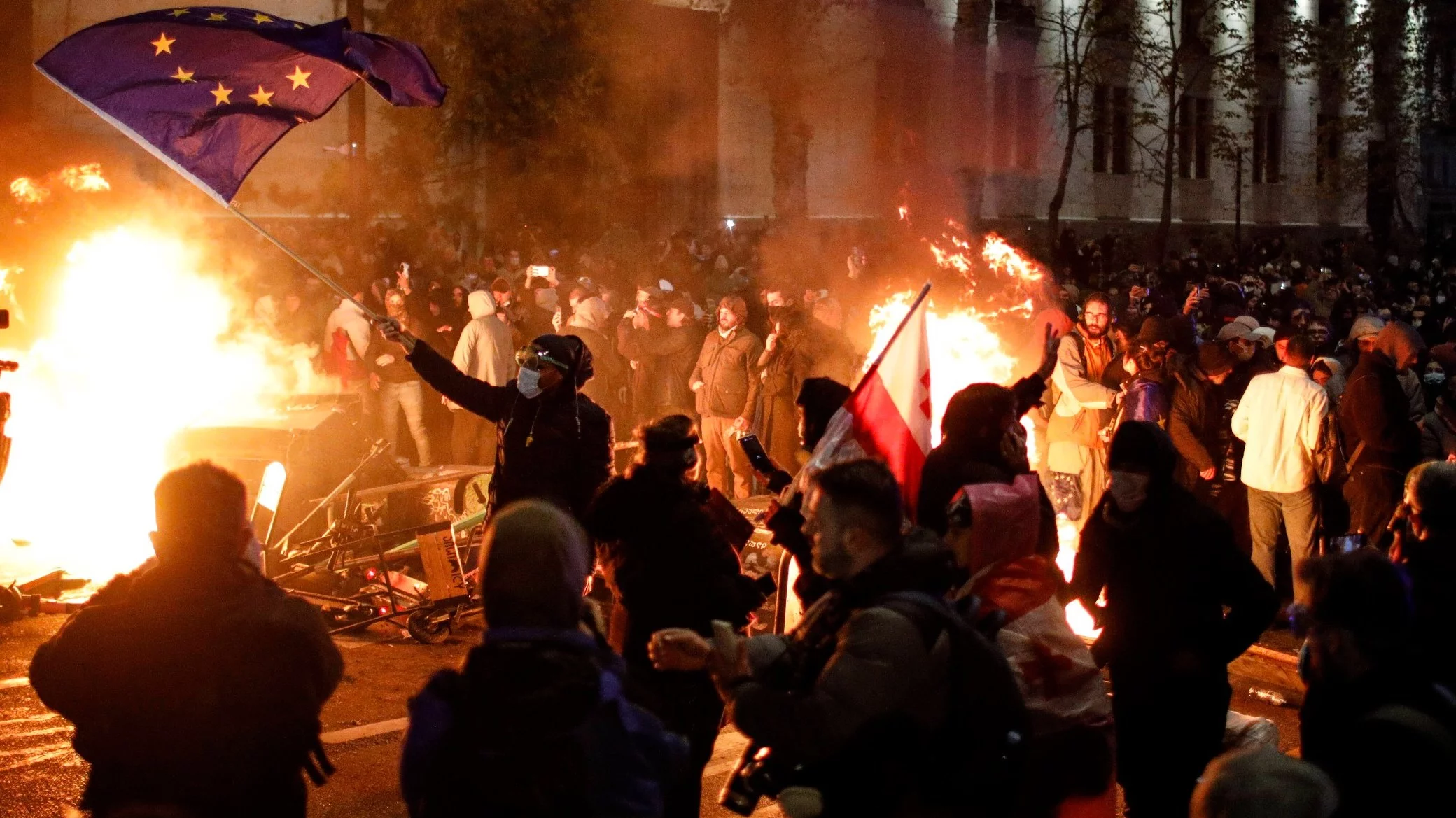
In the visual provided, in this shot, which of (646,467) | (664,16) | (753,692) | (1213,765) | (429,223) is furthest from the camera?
(664,16)

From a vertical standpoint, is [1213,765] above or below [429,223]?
below

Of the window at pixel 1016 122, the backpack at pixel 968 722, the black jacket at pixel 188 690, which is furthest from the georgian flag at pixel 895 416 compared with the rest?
the window at pixel 1016 122

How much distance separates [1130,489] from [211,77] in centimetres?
515

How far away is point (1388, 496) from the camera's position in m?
9.02

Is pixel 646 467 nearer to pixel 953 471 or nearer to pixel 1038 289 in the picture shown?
pixel 953 471

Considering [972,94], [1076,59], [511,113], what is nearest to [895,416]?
[511,113]

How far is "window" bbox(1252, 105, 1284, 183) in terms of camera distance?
137 feet

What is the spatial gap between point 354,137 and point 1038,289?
8.06 metres

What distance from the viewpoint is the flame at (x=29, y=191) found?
17672mm

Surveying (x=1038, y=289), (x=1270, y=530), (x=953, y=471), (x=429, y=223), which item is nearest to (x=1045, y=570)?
(x=953, y=471)

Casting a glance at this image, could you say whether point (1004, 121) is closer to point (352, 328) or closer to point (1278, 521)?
point (352, 328)

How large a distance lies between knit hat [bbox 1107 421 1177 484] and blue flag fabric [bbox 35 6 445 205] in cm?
454

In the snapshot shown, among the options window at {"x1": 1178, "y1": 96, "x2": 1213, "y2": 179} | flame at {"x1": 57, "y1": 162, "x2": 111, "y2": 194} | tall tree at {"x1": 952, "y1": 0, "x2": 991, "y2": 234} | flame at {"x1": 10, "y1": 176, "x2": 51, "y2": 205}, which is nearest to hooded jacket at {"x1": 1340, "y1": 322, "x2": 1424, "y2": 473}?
flame at {"x1": 57, "y1": 162, "x2": 111, "y2": 194}

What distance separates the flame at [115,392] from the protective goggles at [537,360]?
4.92 m
